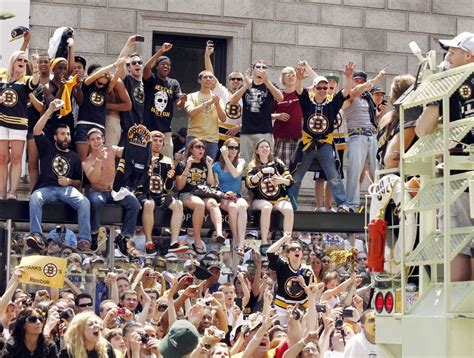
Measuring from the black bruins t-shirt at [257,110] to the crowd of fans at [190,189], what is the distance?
0.8 inches

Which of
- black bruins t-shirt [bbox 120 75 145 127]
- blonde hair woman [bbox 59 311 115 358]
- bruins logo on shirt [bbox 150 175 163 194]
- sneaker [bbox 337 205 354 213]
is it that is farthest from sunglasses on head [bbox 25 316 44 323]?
sneaker [bbox 337 205 354 213]

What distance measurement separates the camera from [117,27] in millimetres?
24047

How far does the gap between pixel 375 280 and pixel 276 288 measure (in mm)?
6191

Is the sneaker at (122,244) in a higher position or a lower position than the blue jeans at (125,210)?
lower

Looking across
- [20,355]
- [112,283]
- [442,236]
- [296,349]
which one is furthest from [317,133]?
[442,236]

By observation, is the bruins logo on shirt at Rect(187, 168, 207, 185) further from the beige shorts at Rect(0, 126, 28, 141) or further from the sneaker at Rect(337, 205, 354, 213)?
the sneaker at Rect(337, 205, 354, 213)

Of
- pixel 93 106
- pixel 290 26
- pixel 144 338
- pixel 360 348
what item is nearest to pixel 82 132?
pixel 93 106

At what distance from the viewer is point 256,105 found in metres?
19.5

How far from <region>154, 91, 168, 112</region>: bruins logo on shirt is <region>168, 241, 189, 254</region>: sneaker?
7.88 ft

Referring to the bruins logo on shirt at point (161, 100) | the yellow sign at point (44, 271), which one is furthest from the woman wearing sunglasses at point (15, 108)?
the yellow sign at point (44, 271)

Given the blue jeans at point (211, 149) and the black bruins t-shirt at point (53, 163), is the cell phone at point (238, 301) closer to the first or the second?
the black bruins t-shirt at point (53, 163)

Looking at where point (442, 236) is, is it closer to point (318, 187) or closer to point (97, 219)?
point (97, 219)

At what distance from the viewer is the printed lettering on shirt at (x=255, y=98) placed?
19.5 metres

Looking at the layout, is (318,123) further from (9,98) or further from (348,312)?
(348,312)
